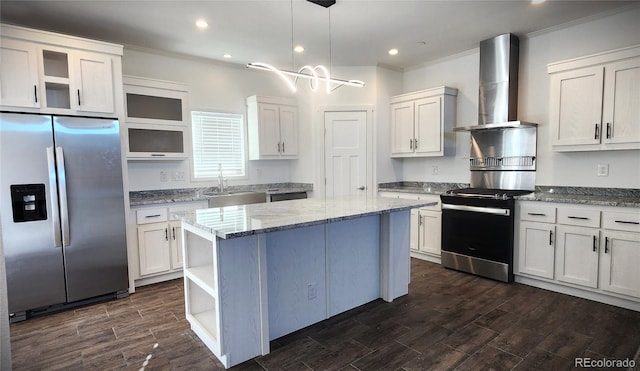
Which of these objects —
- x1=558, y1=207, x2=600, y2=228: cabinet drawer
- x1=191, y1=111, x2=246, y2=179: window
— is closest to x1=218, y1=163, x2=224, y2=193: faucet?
x1=191, y1=111, x2=246, y2=179: window

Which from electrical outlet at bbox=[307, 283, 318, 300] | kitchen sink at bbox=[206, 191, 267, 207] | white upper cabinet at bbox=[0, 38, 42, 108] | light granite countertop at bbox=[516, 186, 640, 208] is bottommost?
electrical outlet at bbox=[307, 283, 318, 300]

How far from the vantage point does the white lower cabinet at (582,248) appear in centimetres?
284

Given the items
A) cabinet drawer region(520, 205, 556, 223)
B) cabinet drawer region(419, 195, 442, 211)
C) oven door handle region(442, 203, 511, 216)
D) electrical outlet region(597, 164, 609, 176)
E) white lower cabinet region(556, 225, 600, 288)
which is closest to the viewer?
white lower cabinet region(556, 225, 600, 288)

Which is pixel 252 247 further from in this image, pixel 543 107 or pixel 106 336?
pixel 543 107

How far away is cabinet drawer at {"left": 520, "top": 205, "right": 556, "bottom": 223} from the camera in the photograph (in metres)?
3.24

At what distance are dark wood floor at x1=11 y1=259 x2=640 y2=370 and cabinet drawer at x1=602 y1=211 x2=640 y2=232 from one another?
712 mm

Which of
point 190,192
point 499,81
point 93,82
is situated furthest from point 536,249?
point 93,82

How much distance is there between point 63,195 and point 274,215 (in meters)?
1.99

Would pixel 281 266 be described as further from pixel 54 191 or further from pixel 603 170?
pixel 603 170

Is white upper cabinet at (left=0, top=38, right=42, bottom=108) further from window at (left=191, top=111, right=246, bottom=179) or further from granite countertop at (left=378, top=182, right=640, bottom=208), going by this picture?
granite countertop at (left=378, top=182, right=640, bottom=208)

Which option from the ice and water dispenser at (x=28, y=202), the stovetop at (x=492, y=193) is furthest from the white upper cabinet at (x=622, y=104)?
the ice and water dispenser at (x=28, y=202)

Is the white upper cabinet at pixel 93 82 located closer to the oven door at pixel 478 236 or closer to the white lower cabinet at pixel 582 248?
the oven door at pixel 478 236

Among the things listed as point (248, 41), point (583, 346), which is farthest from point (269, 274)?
point (248, 41)

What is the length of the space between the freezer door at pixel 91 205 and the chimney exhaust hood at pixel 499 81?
3.78 metres
